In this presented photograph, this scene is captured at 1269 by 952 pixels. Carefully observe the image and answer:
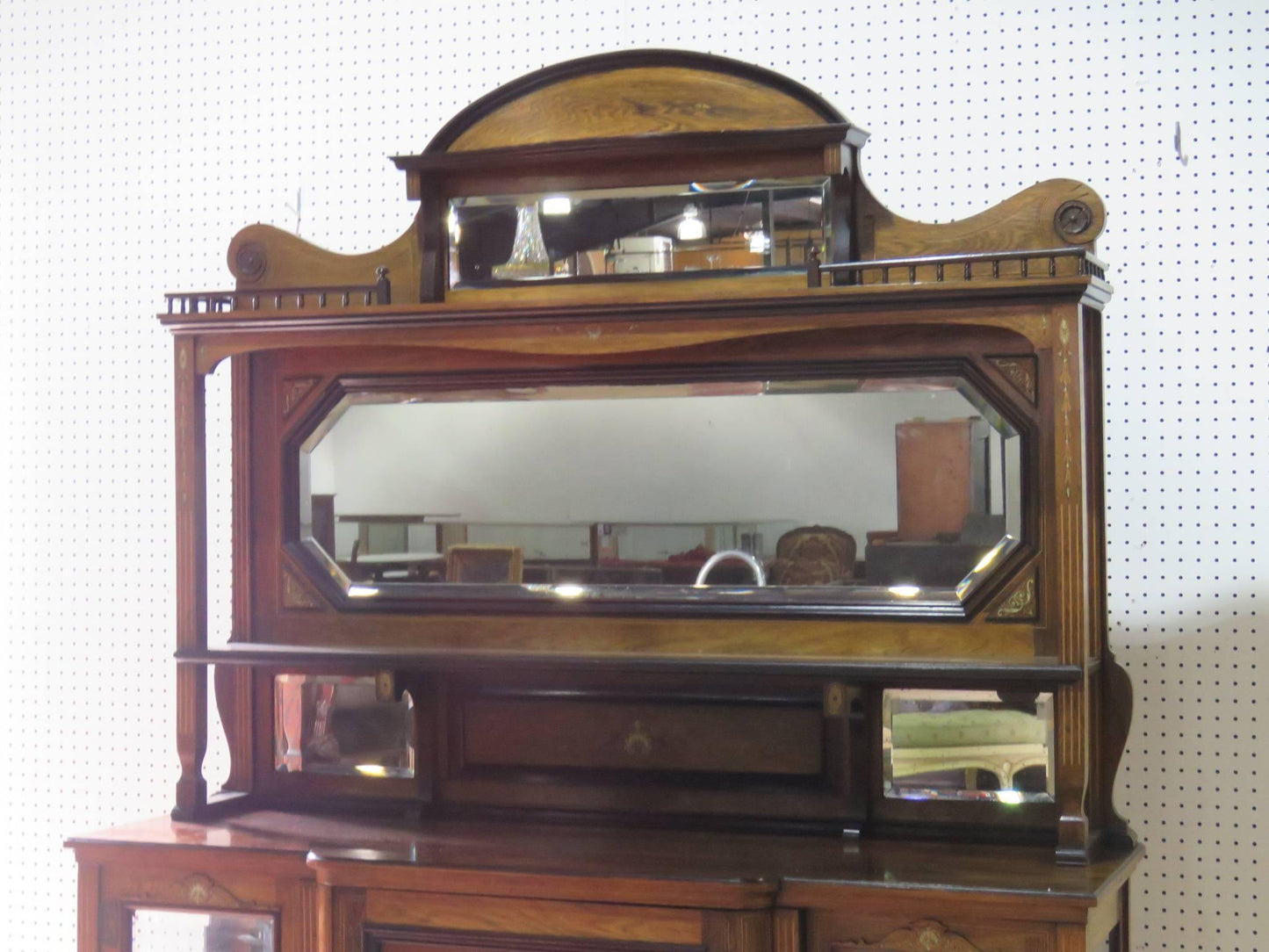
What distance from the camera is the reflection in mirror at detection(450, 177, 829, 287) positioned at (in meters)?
3.00

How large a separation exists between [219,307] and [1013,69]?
1813mm

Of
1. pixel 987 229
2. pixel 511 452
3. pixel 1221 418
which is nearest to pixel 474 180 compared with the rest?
pixel 511 452

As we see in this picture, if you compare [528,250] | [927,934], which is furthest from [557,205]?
[927,934]

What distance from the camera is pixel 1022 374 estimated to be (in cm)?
290

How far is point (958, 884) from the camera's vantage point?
262 cm

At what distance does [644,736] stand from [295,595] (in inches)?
33.0

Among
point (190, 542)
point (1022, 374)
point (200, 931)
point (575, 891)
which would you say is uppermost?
point (1022, 374)

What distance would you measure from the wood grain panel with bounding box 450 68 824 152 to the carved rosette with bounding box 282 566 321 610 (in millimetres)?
1002

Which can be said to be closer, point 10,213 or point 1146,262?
point 1146,262

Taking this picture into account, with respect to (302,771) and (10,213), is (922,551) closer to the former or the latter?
(302,771)

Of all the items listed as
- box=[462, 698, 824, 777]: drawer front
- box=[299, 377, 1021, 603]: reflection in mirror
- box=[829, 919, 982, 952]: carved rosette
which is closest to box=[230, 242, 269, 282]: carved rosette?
box=[299, 377, 1021, 603]: reflection in mirror

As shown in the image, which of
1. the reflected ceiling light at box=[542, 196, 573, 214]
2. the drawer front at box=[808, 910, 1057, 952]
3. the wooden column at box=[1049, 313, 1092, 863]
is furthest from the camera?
the reflected ceiling light at box=[542, 196, 573, 214]

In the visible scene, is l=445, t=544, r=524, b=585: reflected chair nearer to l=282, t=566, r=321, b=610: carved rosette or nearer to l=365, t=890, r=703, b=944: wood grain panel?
l=282, t=566, r=321, b=610: carved rosette

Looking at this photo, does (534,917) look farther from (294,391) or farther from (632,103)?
(632,103)
